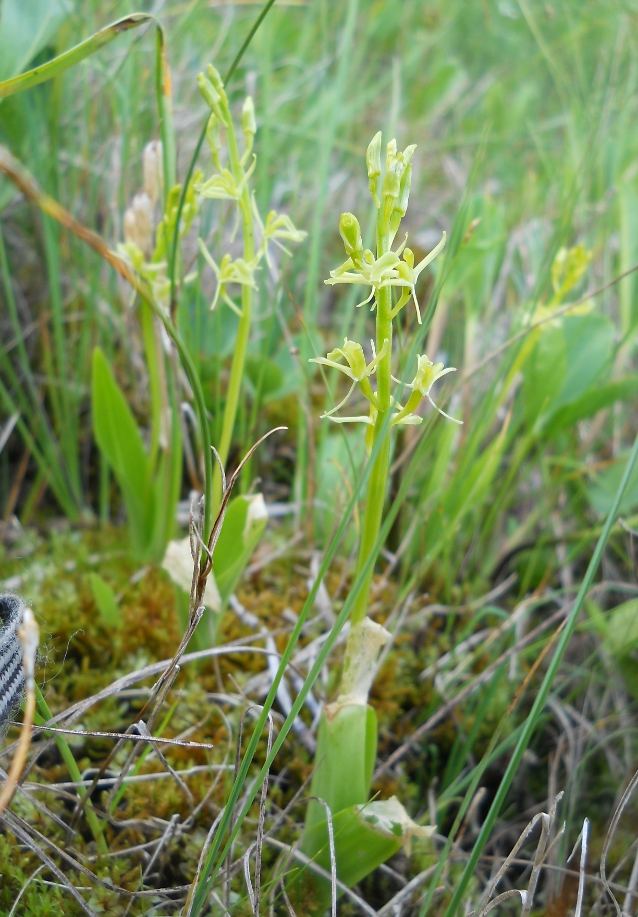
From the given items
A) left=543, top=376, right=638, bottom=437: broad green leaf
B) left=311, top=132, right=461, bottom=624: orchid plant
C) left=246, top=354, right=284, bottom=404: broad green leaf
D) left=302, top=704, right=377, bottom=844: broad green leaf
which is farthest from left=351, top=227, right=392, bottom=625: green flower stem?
left=543, top=376, right=638, bottom=437: broad green leaf

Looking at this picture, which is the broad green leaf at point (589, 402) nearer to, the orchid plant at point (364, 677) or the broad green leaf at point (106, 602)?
the orchid plant at point (364, 677)

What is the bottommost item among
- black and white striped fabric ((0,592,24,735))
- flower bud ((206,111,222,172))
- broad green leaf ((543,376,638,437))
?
broad green leaf ((543,376,638,437))

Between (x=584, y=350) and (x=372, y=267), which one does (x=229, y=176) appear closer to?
(x=372, y=267)

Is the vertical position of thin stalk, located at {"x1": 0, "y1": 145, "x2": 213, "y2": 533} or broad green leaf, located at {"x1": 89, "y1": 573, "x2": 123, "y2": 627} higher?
thin stalk, located at {"x1": 0, "y1": 145, "x2": 213, "y2": 533}

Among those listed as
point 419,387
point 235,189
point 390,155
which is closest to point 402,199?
point 390,155

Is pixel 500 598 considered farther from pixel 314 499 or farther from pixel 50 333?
pixel 50 333

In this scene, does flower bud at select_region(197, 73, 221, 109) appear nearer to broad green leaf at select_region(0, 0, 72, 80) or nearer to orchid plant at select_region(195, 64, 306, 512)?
orchid plant at select_region(195, 64, 306, 512)
